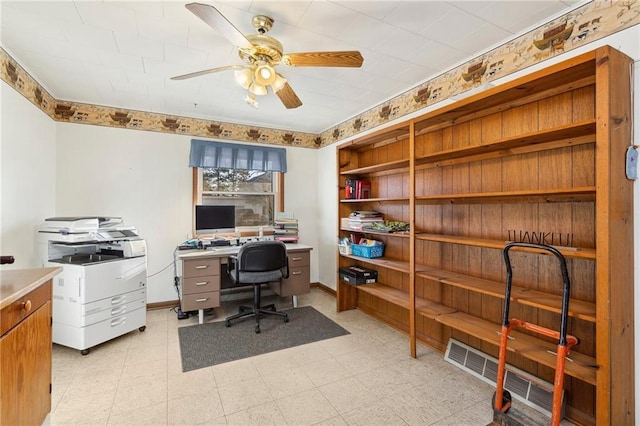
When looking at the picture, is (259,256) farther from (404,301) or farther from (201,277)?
(404,301)

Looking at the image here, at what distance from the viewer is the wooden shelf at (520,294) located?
1.62m

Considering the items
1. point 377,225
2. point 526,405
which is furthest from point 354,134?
point 526,405

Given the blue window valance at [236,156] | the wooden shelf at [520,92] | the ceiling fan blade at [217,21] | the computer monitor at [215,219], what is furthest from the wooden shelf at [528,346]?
the blue window valance at [236,156]

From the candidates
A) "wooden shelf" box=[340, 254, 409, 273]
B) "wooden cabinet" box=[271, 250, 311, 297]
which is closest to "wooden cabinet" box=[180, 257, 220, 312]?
"wooden cabinet" box=[271, 250, 311, 297]

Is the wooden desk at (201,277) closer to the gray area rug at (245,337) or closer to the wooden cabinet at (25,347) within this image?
the gray area rug at (245,337)

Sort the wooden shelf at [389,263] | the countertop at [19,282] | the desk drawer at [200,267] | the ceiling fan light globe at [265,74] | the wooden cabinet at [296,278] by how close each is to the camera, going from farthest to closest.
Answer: the wooden cabinet at [296,278]
the desk drawer at [200,267]
the wooden shelf at [389,263]
the ceiling fan light globe at [265,74]
the countertop at [19,282]

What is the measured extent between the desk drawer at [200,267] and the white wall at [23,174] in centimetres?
131

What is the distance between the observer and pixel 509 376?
2.09 metres

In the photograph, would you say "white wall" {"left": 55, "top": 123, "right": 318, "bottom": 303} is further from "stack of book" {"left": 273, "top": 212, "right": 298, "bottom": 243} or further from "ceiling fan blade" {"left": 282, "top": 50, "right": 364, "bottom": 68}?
"ceiling fan blade" {"left": 282, "top": 50, "right": 364, "bottom": 68}

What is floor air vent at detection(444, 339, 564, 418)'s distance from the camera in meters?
1.87

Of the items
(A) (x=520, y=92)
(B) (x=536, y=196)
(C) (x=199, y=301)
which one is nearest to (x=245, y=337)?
(C) (x=199, y=301)

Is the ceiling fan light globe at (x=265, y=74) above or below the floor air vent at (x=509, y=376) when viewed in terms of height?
above

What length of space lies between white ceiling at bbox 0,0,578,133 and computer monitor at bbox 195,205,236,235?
53.6 inches

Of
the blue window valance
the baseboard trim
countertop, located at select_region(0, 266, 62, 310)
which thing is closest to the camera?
countertop, located at select_region(0, 266, 62, 310)
